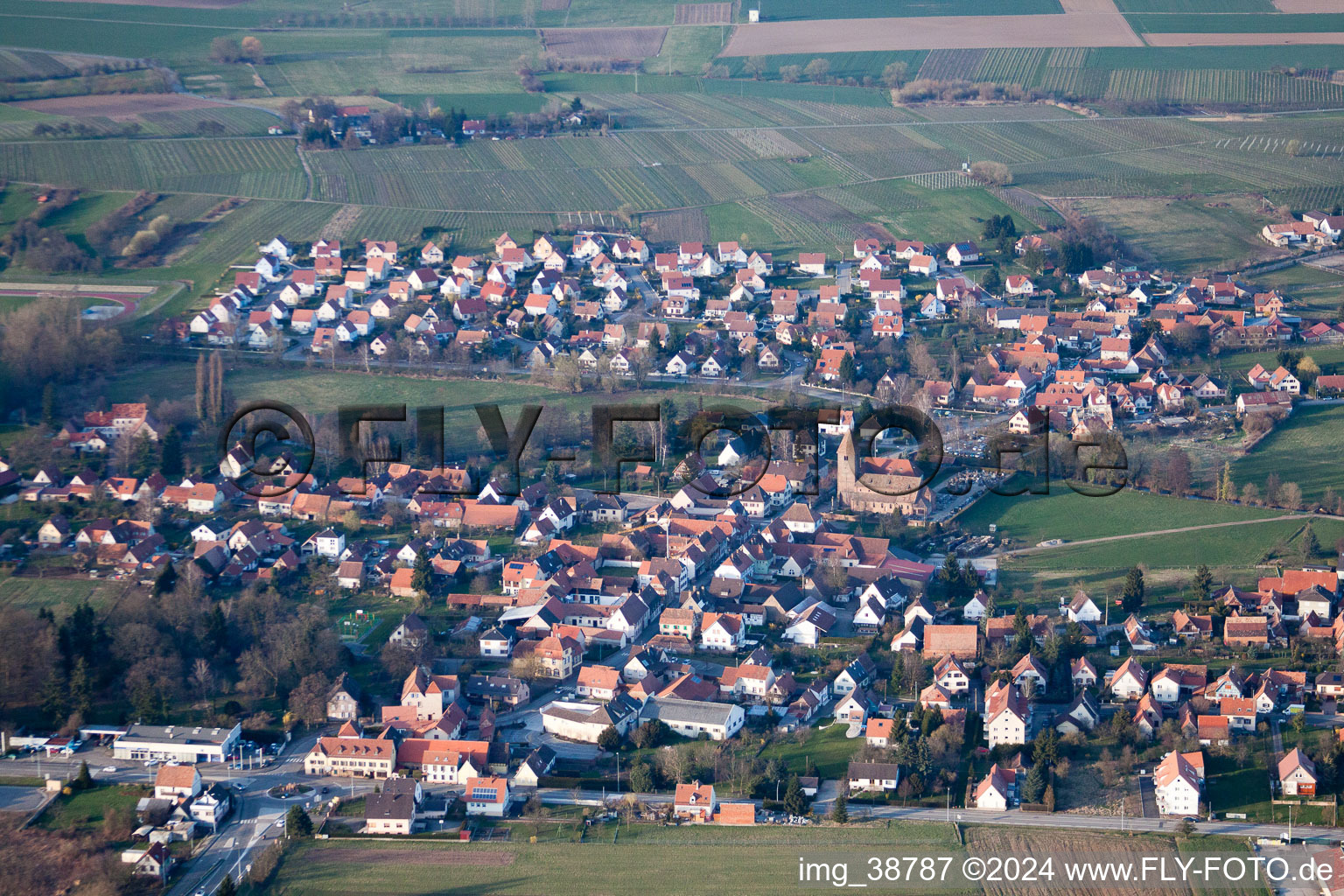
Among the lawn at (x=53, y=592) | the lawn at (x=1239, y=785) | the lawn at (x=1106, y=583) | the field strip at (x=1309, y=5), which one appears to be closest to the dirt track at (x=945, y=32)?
the field strip at (x=1309, y=5)

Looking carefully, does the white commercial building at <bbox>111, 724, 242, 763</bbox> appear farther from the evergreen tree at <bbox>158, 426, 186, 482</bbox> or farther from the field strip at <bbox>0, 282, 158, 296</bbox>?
the field strip at <bbox>0, 282, 158, 296</bbox>

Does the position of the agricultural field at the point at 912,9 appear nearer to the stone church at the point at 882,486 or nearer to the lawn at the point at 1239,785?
the stone church at the point at 882,486

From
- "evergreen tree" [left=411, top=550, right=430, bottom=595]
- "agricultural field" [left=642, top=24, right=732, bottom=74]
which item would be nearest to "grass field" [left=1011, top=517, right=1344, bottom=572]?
"evergreen tree" [left=411, top=550, right=430, bottom=595]

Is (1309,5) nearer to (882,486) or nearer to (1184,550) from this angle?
(882,486)

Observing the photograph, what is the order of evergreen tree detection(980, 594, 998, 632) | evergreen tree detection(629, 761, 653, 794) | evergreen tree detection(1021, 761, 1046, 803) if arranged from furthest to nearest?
evergreen tree detection(980, 594, 998, 632) < evergreen tree detection(629, 761, 653, 794) < evergreen tree detection(1021, 761, 1046, 803)

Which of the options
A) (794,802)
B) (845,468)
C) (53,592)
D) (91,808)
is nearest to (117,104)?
(53,592)

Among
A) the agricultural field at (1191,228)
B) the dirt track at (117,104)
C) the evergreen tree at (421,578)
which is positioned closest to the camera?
the evergreen tree at (421,578)
